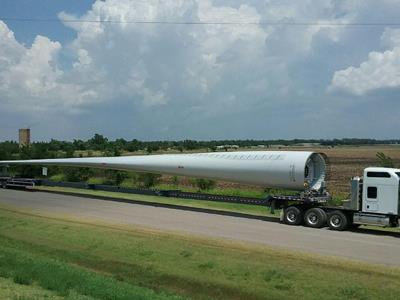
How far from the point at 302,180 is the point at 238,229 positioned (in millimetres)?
4515

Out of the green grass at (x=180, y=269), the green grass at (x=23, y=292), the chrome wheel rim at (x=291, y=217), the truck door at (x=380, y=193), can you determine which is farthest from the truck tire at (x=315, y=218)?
the green grass at (x=23, y=292)

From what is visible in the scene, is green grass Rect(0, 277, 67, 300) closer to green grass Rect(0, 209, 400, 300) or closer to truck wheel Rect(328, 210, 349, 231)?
green grass Rect(0, 209, 400, 300)

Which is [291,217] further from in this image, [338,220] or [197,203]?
[197,203]

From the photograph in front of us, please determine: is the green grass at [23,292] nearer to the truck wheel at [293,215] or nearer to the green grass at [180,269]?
the green grass at [180,269]

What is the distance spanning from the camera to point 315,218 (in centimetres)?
2130

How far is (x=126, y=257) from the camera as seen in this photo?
15570mm

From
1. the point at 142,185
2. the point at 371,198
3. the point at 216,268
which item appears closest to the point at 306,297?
the point at 216,268

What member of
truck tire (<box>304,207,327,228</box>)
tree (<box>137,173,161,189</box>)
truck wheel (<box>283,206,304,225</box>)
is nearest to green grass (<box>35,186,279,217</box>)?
truck wheel (<box>283,206,304,225</box>)

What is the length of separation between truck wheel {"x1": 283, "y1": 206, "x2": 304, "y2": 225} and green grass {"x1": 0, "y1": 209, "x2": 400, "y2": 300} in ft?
17.7

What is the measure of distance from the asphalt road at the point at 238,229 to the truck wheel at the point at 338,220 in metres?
0.31

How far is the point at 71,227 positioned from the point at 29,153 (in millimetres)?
32358

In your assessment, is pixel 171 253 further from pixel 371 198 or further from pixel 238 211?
pixel 238 211

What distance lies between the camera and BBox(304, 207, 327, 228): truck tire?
21.1 m

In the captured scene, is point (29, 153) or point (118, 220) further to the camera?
point (29, 153)
